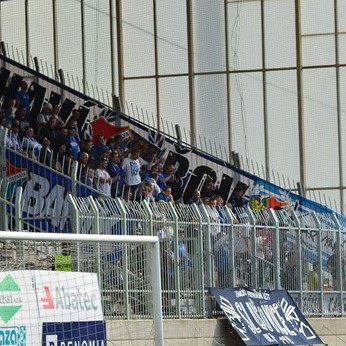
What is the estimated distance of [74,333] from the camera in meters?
14.5

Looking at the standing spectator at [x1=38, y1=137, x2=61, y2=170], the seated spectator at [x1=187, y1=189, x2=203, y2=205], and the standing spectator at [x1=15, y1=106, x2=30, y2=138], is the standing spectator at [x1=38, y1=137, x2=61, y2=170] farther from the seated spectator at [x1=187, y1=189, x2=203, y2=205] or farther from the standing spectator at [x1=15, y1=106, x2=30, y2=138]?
the seated spectator at [x1=187, y1=189, x2=203, y2=205]

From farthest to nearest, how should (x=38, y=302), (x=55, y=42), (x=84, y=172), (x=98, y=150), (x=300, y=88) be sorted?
(x=55, y=42) → (x=300, y=88) → (x=98, y=150) → (x=84, y=172) → (x=38, y=302)

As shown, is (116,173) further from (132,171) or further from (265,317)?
(265,317)

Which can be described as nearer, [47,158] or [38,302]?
[38,302]

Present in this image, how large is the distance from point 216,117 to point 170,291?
1298 centimetres

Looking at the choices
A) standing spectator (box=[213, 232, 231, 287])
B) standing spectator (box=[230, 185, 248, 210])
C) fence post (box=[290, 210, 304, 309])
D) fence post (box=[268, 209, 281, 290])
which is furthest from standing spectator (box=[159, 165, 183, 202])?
standing spectator (box=[213, 232, 231, 287])

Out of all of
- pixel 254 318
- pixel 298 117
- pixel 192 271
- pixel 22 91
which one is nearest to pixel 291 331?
pixel 254 318

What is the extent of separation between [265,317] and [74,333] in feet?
29.4

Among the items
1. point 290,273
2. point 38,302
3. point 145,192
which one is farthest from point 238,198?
point 38,302

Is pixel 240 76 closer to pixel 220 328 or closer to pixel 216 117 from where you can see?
pixel 216 117

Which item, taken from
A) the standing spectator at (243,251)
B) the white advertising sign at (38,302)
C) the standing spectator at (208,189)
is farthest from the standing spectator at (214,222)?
the white advertising sign at (38,302)

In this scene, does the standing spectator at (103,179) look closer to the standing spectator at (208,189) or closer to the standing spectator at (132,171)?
the standing spectator at (132,171)

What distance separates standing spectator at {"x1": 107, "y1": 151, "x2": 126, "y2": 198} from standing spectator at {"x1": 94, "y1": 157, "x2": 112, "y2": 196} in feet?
1.05

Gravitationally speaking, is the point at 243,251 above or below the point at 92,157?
below
